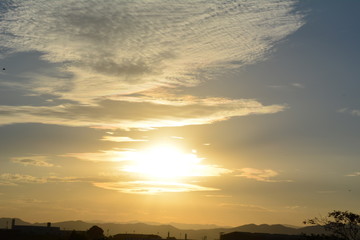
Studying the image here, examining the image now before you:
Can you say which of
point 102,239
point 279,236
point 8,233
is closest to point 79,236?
point 102,239

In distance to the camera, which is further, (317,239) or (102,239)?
(102,239)

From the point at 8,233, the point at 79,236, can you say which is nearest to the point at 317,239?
the point at 79,236

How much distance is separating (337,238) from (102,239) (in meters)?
80.4

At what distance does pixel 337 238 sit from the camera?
72.8 m

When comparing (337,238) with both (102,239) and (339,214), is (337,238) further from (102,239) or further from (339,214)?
(102,239)

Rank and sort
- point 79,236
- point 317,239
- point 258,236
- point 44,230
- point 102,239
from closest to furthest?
point 317,239, point 79,236, point 102,239, point 258,236, point 44,230

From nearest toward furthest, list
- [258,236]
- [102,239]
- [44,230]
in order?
[102,239] → [258,236] → [44,230]

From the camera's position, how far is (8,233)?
528 ft

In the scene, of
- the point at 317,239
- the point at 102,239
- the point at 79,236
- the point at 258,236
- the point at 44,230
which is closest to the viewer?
the point at 317,239

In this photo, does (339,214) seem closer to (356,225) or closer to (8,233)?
Answer: (356,225)

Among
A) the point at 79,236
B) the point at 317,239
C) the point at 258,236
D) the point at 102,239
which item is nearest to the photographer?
the point at 317,239

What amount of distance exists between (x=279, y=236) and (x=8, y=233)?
3628 inches

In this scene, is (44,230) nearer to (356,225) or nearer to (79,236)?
(79,236)

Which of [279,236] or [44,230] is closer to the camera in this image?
[279,236]
